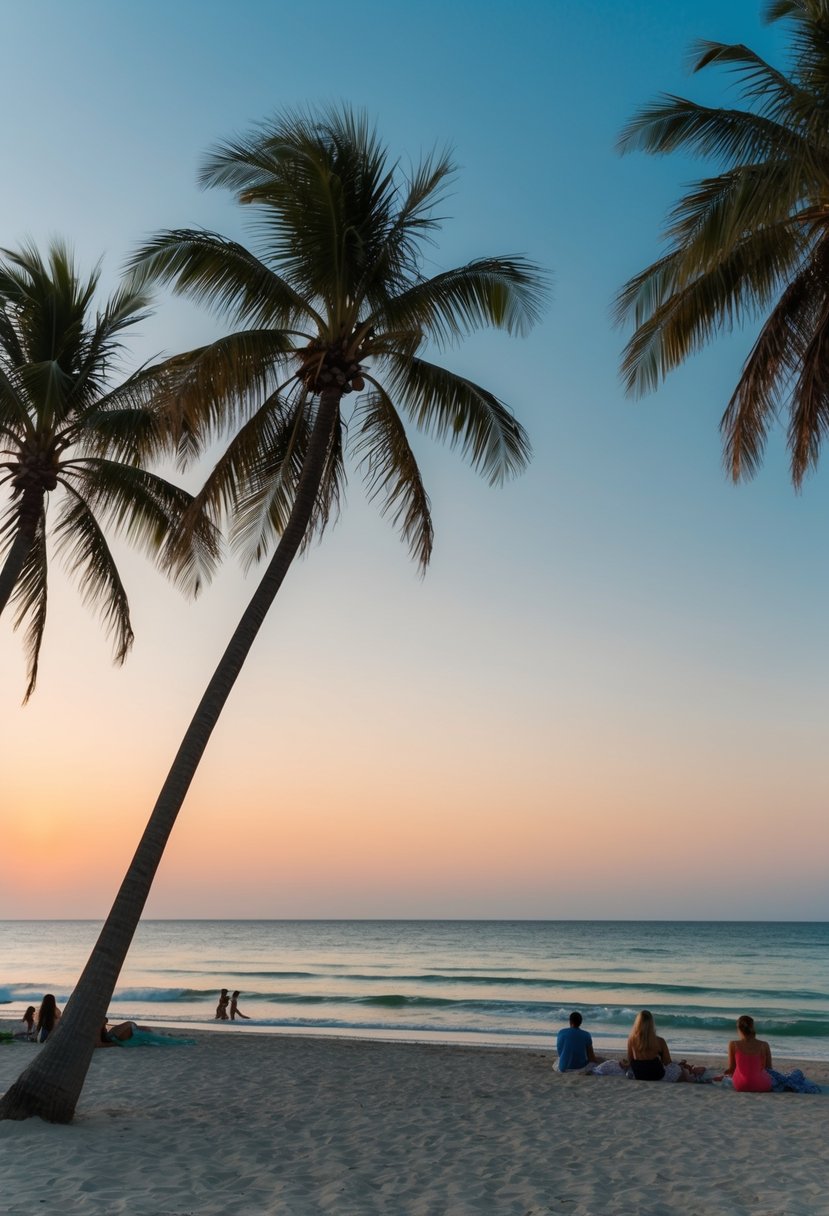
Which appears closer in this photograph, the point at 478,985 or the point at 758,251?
the point at 758,251

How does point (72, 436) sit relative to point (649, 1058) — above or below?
above

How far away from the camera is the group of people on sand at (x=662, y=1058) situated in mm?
11281

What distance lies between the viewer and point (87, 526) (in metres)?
13.3

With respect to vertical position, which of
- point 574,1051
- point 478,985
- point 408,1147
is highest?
point 408,1147

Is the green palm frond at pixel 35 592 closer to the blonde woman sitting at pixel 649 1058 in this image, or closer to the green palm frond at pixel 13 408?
the green palm frond at pixel 13 408

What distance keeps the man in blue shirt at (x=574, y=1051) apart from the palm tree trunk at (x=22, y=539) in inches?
365

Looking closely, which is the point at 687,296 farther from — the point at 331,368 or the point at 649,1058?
the point at 649,1058

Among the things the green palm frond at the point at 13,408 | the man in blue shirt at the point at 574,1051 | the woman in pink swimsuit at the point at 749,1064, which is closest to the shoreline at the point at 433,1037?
the man in blue shirt at the point at 574,1051

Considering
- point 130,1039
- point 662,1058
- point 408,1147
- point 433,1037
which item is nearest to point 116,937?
point 408,1147

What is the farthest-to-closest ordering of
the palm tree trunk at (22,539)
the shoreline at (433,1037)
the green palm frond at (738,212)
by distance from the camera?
the shoreline at (433,1037), the palm tree trunk at (22,539), the green palm frond at (738,212)

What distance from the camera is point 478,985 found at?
37688mm

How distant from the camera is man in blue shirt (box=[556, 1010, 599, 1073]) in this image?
12.7 m

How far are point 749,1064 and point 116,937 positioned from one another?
26.2 feet

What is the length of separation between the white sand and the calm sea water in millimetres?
9988
